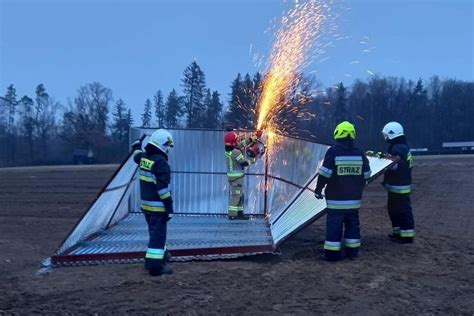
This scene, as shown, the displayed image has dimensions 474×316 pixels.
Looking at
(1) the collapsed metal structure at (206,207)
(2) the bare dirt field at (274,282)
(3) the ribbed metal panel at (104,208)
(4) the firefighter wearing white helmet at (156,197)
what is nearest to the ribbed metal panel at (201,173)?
(1) the collapsed metal structure at (206,207)

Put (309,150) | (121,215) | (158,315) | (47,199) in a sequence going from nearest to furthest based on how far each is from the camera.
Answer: (158,315) < (309,150) < (121,215) < (47,199)

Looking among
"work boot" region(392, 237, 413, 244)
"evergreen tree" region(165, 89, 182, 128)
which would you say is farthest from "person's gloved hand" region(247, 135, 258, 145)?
"evergreen tree" region(165, 89, 182, 128)

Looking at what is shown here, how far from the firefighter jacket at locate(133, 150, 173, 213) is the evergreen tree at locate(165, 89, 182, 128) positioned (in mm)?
68167

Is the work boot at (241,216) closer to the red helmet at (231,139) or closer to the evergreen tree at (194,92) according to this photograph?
the red helmet at (231,139)

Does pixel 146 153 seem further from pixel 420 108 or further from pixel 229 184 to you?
pixel 420 108

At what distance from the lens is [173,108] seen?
79500 millimetres

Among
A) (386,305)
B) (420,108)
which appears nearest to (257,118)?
(386,305)

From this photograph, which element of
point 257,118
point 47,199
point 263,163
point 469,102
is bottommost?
point 47,199

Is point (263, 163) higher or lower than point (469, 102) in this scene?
lower

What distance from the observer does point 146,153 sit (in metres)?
8.02

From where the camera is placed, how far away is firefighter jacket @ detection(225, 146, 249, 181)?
12.5m

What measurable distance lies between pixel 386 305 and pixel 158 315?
2.69m

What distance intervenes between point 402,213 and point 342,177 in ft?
6.21

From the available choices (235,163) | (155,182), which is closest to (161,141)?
(155,182)
